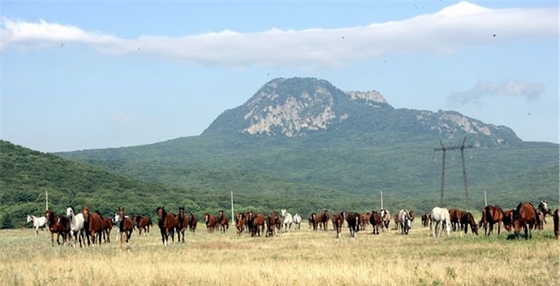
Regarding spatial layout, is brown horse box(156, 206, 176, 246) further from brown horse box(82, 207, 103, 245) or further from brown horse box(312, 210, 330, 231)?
brown horse box(312, 210, 330, 231)

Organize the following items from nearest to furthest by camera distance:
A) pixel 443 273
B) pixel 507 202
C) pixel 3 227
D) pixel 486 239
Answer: pixel 443 273 → pixel 486 239 → pixel 3 227 → pixel 507 202

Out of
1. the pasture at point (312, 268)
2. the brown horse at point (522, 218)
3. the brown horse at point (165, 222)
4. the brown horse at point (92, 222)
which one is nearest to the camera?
the pasture at point (312, 268)

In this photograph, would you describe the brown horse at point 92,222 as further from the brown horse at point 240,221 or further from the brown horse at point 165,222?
the brown horse at point 240,221

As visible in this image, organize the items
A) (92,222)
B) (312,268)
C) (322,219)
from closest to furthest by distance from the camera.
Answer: (312,268) < (92,222) < (322,219)

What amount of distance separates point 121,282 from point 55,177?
4183 inches

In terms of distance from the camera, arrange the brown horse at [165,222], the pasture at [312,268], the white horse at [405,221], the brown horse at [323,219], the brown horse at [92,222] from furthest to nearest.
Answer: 1. the brown horse at [323,219]
2. the white horse at [405,221]
3. the brown horse at [165,222]
4. the brown horse at [92,222]
5. the pasture at [312,268]

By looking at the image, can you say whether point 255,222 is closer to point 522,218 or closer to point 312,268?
point 522,218

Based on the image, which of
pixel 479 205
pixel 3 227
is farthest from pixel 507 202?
pixel 3 227

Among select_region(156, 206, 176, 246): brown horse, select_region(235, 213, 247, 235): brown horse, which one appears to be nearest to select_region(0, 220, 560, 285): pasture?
select_region(156, 206, 176, 246): brown horse

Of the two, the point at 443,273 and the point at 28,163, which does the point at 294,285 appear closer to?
the point at 443,273

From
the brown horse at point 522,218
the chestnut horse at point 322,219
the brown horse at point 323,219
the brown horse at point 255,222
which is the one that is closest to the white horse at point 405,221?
the brown horse at point 255,222

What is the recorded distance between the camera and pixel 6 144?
13362 cm

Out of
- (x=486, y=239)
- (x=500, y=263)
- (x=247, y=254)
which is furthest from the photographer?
(x=486, y=239)

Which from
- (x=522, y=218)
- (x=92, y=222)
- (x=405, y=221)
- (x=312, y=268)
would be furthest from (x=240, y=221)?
(x=312, y=268)
